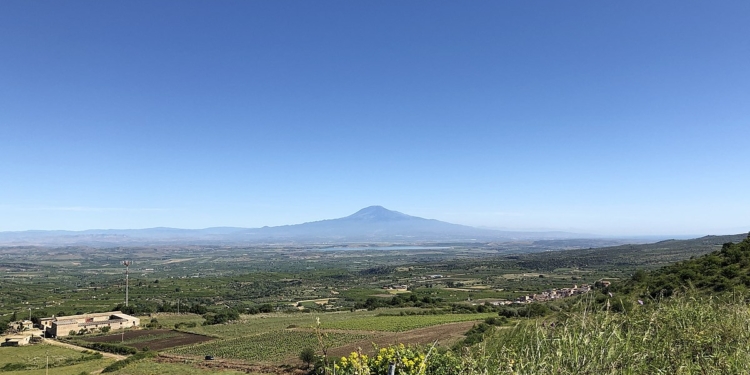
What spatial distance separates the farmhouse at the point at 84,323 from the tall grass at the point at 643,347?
58492 millimetres

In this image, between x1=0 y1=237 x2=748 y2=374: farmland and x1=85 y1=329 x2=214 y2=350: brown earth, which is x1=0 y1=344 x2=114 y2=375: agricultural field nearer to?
x1=0 y1=237 x2=748 y2=374: farmland

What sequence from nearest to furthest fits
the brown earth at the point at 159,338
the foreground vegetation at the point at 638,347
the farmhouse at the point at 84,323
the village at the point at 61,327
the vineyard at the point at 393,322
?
the foreground vegetation at the point at 638,347
the brown earth at the point at 159,338
the vineyard at the point at 393,322
the village at the point at 61,327
the farmhouse at the point at 84,323

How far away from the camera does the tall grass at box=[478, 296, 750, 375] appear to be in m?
3.66

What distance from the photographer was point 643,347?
4.21 metres

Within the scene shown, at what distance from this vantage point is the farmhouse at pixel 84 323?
48.5 metres

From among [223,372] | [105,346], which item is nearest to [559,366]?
[223,372]

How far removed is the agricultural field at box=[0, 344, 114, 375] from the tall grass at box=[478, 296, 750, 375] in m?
37.3

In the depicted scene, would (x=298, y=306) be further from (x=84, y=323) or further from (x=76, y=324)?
(x=76, y=324)

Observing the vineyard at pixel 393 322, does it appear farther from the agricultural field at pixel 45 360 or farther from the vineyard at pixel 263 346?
the agricultural field at pixel 45 360

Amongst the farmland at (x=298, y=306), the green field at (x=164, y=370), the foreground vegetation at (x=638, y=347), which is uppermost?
the foreground vegetation at (x=638, y=347)

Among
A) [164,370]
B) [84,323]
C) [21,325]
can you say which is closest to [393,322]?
[164,370]

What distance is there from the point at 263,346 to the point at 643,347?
129ft

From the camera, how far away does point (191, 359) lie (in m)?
35.0

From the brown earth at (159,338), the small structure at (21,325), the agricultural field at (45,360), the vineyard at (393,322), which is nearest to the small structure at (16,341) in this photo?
the agricultural field at (45,360)
